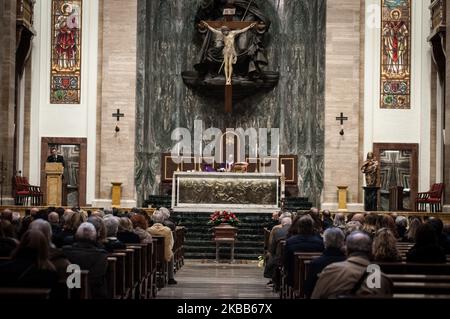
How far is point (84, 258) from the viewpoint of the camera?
905cm

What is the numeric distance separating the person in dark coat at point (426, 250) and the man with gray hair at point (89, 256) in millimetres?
3191

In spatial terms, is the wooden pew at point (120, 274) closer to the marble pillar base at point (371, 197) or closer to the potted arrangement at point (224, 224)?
the potted arrangement at point (224, 224)

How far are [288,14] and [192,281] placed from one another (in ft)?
48.3

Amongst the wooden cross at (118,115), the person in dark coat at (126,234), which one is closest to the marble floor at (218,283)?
the person in dark coat at (126,234)

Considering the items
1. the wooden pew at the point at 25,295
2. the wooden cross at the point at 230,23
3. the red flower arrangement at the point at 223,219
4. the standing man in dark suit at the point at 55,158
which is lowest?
the red flower arrangement at the point at 223,219

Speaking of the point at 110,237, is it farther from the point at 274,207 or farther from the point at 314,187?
the point at 314,187

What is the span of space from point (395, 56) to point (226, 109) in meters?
5.60

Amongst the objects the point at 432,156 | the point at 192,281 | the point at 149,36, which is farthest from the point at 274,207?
the point at 192,281

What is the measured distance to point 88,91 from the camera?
2803cm

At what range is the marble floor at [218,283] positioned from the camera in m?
14.6

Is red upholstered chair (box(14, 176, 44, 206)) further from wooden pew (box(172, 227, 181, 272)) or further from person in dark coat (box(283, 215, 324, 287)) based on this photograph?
A: person in dark coat (box(283, 215, 324, 287))

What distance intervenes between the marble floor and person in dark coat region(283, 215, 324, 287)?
7.65ft

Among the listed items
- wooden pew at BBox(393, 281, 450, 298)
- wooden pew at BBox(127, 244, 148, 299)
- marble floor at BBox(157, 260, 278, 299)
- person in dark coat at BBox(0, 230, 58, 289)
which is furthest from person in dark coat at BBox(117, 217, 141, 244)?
wooden pew at BBox(393, 281, 450, 298)
